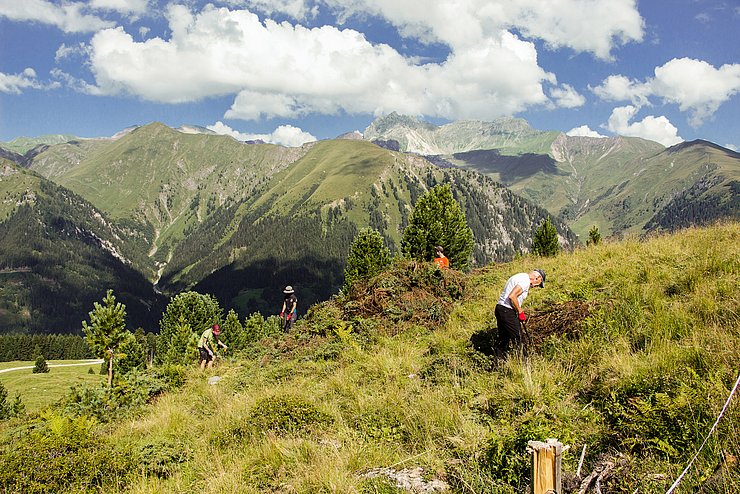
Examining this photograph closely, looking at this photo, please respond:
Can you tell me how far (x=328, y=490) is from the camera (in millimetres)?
4398

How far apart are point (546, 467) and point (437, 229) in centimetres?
2918

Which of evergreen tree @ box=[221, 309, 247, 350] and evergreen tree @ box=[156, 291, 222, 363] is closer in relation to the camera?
evergreen tree @ box=[156, 291, 222, 363]

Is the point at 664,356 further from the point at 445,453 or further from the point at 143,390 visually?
the point at 143,390

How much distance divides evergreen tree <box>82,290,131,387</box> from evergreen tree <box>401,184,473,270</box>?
74.6 feet

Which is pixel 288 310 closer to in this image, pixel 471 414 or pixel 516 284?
pixel 516 284

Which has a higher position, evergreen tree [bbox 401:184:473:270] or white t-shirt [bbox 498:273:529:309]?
evergreen tree [bbox 401:184:473:270]

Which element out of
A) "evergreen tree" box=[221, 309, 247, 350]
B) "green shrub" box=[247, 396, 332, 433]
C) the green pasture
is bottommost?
the green pasture

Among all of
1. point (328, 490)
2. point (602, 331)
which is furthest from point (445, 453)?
point (602, 331)

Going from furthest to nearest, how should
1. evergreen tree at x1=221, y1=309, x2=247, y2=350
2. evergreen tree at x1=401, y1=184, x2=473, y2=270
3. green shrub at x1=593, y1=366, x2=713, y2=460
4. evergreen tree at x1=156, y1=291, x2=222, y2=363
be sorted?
evergreen tree at x1=221, y1=309, x2=247, y2=350, evergreen tree at x1=156, y1=291, x2=222, y2=363, evergreen tree at x1=401, y1=184, x2=473, y2=270, green shrub at x1=593, y1=366, x2=713, y2=460

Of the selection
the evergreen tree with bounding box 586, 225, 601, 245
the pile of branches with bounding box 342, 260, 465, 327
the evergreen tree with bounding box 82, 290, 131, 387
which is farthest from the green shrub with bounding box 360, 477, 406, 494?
the evergreen tree with bounding box 82, 290, 131, 387

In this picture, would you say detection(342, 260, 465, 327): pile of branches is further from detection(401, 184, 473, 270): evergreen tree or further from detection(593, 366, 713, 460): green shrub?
detection(401, 184, 473, 270): evergreen tree

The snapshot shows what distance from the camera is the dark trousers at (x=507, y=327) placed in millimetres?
7506

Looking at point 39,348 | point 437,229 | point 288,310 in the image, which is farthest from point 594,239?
point 39,348

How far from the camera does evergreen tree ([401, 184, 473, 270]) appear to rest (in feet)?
105
